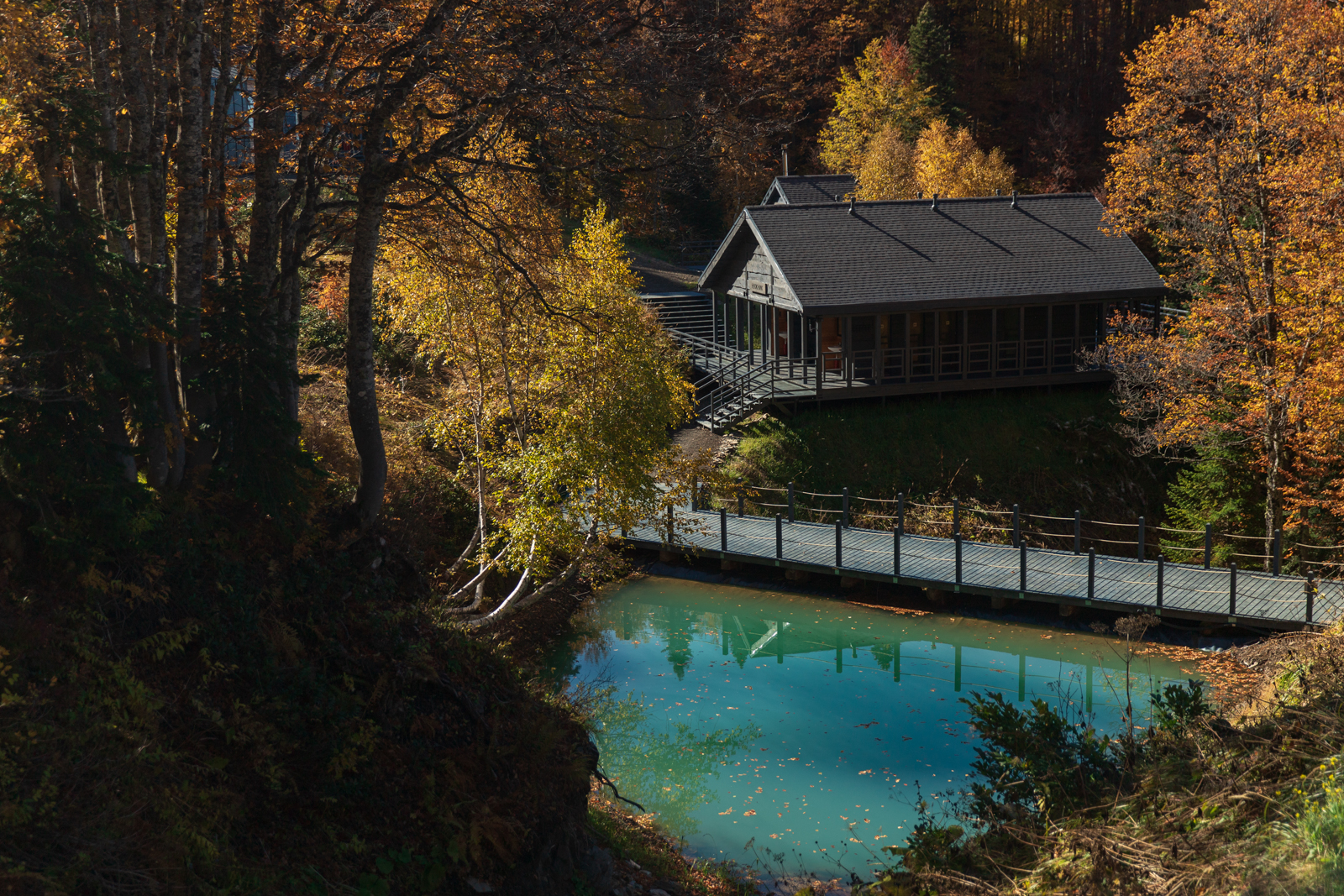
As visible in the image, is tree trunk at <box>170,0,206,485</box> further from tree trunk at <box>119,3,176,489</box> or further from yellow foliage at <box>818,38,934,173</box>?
yellow foliage at <box>818,38,934,173</box>

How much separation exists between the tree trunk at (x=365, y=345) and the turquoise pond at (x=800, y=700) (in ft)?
19.6

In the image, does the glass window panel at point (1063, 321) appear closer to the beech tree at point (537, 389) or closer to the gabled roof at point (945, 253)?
the gabled roof at point (945, 253)

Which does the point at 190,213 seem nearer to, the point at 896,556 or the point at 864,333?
the point at 896,556

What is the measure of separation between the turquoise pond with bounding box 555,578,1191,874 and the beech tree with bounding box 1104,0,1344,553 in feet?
19.5

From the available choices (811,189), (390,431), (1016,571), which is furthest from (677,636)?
(811,189)

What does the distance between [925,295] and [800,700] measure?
531 inches

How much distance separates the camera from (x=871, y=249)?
27438 mm

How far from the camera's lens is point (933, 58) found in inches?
1859

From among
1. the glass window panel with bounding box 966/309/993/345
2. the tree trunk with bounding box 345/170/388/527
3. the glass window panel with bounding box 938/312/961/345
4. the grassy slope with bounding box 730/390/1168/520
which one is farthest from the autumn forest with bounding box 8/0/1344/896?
the glass window panel with bounding box 938/312/961/345

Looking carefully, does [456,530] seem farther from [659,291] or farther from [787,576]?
[659,291]

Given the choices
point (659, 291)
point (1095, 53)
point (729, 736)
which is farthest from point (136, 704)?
point (1095, 53)

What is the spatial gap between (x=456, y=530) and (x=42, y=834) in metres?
15.4

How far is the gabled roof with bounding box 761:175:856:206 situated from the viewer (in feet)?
120

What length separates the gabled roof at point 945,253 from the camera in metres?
26.1
